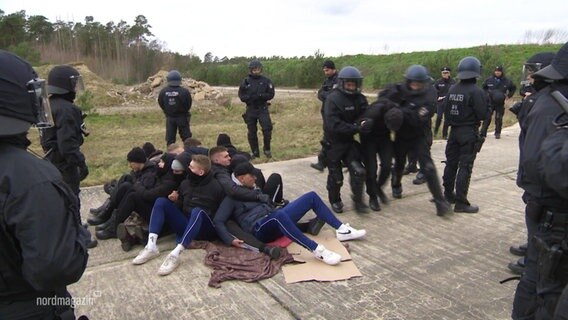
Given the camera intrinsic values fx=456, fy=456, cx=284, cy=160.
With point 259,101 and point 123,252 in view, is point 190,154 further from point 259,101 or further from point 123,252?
point 259,101

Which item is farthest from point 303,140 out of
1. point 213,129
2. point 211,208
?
point 211,208

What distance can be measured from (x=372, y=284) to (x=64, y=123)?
313cm

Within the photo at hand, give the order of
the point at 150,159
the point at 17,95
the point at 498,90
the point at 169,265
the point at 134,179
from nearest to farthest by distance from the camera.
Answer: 1. the point at 17,95
2. the point at 169,265
3. the point at 134,179
4. the point at 150,159
5. the point at 498,90

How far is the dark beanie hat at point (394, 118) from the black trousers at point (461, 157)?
850 millimetres

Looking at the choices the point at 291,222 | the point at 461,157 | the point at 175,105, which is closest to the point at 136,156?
the point at 291,222

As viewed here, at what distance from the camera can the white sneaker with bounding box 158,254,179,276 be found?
3.94m

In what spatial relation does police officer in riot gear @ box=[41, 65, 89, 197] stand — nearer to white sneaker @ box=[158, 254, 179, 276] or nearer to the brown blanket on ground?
white sneaker @ box=[158, 254, 179, 276]

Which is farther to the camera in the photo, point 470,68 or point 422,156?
point 422,156

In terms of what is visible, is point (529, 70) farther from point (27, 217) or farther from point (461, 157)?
point (27, 217)

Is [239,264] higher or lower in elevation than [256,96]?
lower

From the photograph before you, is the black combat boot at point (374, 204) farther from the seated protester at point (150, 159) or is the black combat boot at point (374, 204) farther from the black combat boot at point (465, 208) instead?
the seated protester at point (150, 159)

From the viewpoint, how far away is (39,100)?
70.1 inches

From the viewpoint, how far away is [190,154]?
15.9 feet

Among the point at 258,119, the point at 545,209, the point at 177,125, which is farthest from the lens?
the point at 258,119
